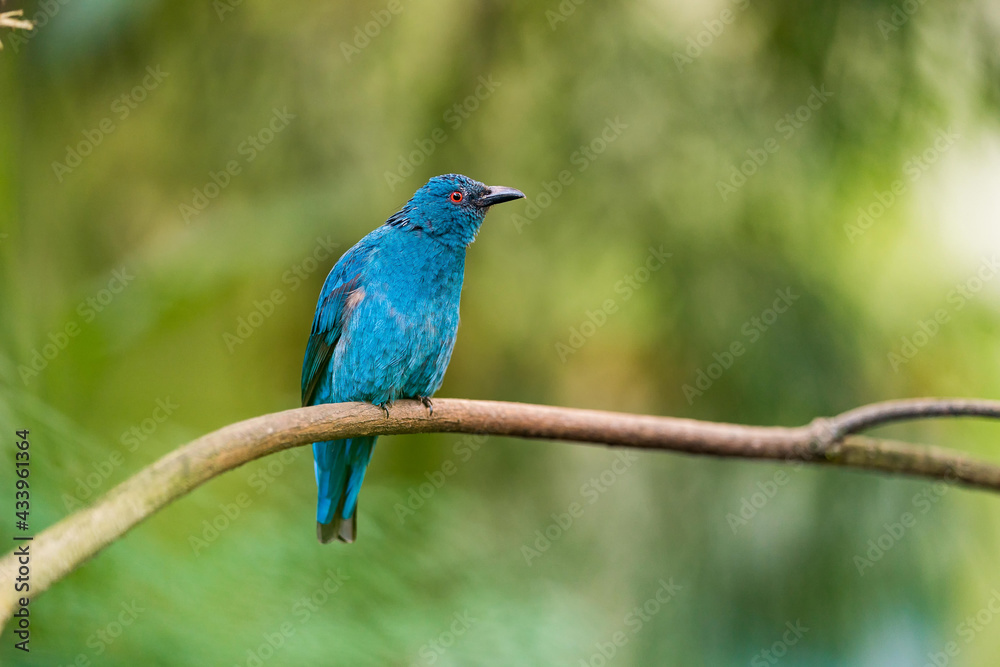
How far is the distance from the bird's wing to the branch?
1.27 feet

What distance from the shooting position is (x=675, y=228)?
3926 mm

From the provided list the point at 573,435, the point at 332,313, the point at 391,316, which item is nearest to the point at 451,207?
the point at 391,316

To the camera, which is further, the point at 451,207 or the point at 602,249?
the point at 602,249

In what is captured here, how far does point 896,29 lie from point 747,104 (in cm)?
69

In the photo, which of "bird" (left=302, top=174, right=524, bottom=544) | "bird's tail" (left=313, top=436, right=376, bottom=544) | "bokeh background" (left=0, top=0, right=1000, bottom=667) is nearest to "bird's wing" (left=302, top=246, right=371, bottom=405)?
"bird" (left=302, top=174, right=524, bottom=544)

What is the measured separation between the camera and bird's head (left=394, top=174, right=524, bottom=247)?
2592 millimetres

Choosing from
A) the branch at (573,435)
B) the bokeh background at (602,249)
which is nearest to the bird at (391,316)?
the branch at (573,435)

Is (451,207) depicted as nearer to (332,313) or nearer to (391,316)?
(391,316)

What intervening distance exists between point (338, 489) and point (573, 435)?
89 centimetres

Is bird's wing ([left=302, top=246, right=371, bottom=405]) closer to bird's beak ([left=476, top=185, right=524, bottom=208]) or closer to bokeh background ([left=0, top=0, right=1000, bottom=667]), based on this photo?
bird's beak ([left=476, top=185, right=524, bottom=208])

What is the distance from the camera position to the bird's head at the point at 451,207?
259 centimetres

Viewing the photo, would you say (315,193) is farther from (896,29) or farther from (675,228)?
(896,29)

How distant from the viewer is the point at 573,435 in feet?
6.88

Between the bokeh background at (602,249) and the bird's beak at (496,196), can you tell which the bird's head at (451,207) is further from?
the bokeh background at (602,249)
